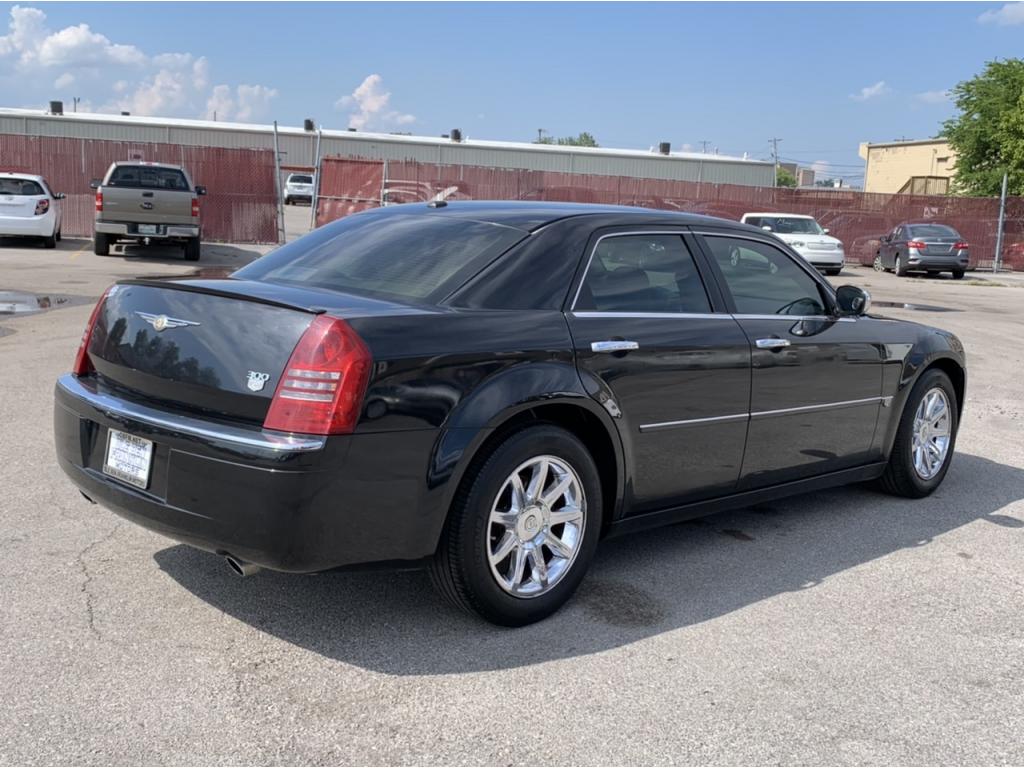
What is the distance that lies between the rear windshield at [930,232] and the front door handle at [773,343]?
24.1m

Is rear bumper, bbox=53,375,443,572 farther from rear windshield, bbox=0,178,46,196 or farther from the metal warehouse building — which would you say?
the metal warehouse building

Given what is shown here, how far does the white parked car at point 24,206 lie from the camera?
20.9 m

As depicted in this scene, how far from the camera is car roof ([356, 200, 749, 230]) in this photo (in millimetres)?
4430

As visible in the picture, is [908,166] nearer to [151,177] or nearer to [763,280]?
[151,177]

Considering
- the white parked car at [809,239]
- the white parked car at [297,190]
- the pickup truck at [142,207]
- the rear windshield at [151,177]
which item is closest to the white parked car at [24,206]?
the pickup truck at [142,207]

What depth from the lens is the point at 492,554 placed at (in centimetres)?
383

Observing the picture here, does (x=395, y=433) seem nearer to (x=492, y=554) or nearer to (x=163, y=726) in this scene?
(x=492, y=554)

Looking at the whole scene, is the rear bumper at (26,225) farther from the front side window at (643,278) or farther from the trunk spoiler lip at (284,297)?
the front side window at (643,278)

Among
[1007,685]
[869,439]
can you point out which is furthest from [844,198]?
[1007,685]

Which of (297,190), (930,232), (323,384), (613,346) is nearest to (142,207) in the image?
(613,346)

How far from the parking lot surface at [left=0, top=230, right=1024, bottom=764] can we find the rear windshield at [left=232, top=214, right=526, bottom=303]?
1231 mm

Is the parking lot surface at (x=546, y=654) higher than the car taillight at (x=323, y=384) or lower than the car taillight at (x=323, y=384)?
lower

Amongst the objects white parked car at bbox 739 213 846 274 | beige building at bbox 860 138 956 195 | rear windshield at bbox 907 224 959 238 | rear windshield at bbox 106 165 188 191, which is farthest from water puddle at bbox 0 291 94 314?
beige building at bbox 860 138 956 195

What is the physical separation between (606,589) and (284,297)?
1.81 m
